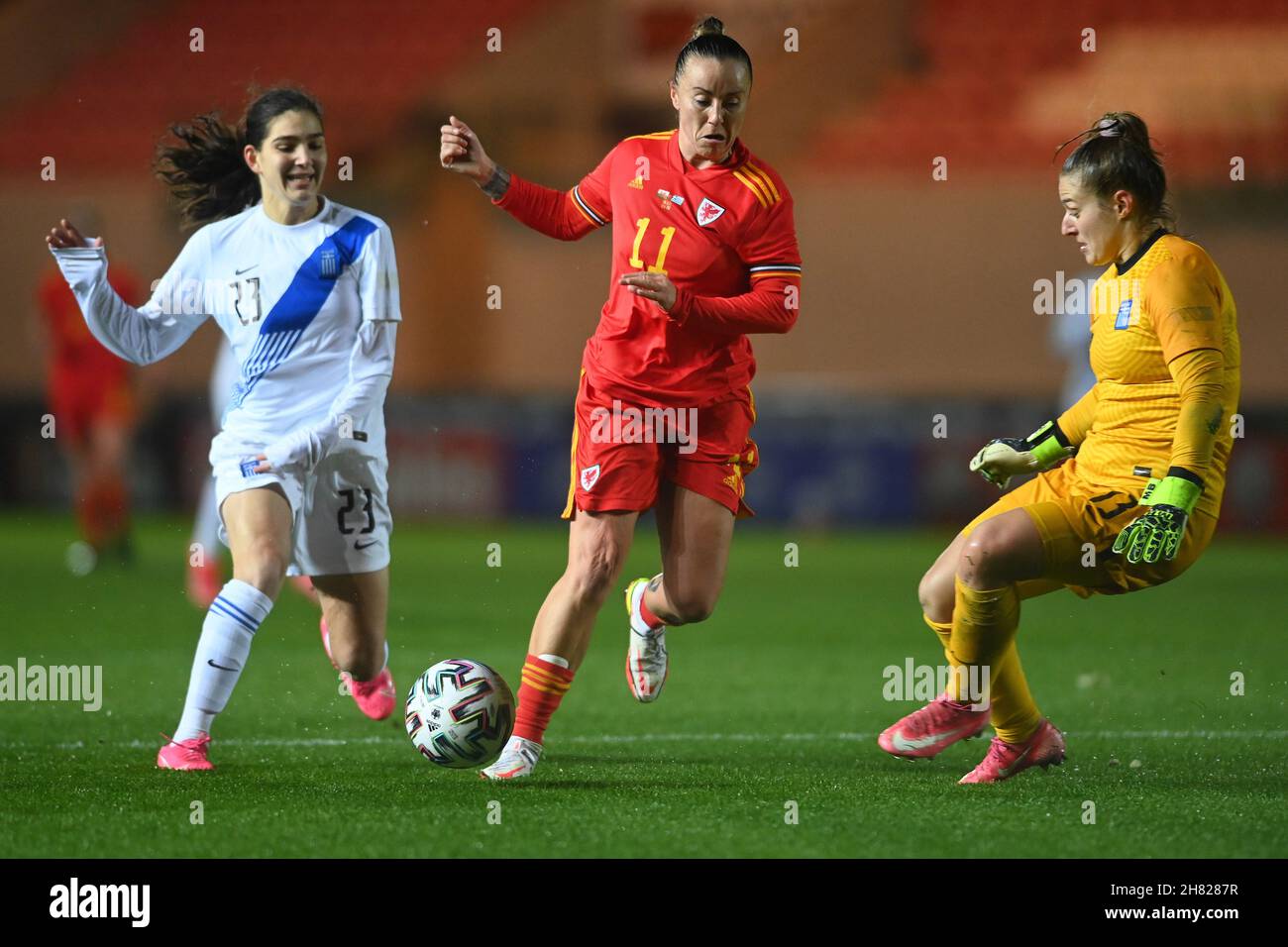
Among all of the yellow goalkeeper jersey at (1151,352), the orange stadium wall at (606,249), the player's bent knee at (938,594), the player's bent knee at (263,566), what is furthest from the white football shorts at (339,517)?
the orange stadium wall at (606,249)

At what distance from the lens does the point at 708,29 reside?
5.44 m

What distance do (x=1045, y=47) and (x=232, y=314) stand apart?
1605cm

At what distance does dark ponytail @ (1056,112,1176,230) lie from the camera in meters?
5.07

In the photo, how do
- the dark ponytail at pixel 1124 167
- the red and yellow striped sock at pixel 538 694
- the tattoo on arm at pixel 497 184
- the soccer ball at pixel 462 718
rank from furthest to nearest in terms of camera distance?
the tattoo on arm at pixel 497 184
the red and yellow striped sock at pixel 538 694
the soccer ball at pixel 462 718
the dark ponytail at pixel 1124 167

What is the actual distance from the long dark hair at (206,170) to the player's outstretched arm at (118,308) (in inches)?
19.6

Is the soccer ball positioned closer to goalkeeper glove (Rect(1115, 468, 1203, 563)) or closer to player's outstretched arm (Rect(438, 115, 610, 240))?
player's outstretched arm (Rect(438, 115, 610, 240))

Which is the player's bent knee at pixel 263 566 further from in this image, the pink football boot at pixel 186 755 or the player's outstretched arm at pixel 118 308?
the player's outstretched arm at pixel 118 308

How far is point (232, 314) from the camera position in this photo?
5.72 metres

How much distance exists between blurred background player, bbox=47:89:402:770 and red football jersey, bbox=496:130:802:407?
65 centimetres

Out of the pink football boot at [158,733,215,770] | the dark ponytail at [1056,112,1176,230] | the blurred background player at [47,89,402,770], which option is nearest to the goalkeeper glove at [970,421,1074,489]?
the dark ponytail at [1056,112,1176,230]

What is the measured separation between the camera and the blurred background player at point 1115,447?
484cm

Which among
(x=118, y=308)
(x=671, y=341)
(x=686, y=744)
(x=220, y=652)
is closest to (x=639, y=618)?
(x=686, y=744)

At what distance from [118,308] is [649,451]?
5.80 feet

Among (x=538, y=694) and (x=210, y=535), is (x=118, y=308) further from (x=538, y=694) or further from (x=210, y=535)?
(x=210, y=535)
